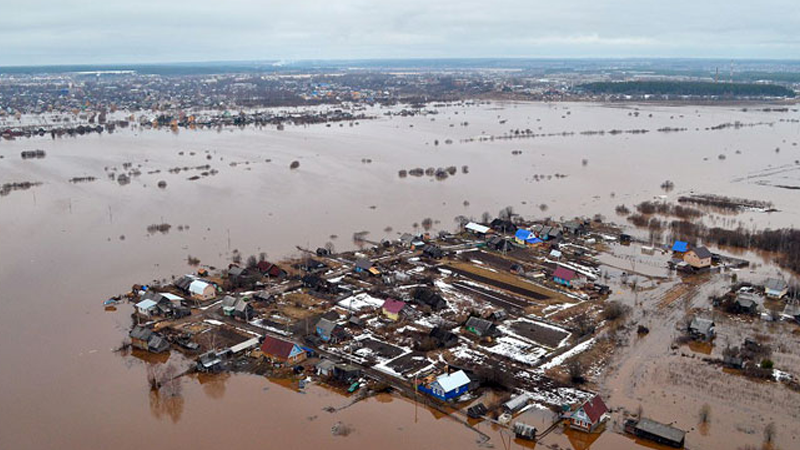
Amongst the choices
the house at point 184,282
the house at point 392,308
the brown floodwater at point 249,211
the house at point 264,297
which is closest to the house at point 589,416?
the brown floodwater at point 249,211

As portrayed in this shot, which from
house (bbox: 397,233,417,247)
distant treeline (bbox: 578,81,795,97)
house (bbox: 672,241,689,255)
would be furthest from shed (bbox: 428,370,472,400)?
distant treeline (bbox: 578,81,795,97)

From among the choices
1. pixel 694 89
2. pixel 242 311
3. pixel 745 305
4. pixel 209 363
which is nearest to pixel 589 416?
pixel 745 305

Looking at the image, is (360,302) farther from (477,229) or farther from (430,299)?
(477,229)

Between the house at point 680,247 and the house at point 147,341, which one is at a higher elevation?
the house at point 680,247

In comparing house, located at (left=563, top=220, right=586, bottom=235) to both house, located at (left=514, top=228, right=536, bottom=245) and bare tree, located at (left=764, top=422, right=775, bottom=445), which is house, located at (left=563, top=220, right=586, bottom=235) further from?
bare tree, located at (left=764, top=422, right=775, bottom=445)

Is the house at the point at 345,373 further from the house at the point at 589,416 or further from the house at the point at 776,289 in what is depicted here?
the house at the point at 776,289
